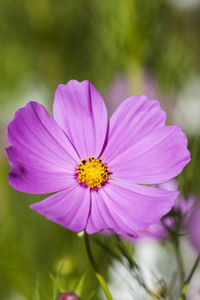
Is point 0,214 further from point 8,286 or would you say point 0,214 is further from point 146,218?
point 146,218

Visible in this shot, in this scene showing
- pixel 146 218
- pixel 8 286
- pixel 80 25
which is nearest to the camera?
pixel 146 218

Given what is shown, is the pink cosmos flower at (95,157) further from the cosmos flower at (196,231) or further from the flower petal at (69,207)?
the cosmos flower at (196,231)

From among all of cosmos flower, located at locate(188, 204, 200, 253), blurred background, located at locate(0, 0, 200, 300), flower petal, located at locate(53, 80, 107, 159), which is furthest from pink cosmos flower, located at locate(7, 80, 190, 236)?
cosmos flower, located at locate(188, 204, 200, 253)

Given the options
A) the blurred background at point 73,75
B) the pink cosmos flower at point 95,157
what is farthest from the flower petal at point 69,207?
the blurred background at point 73,75

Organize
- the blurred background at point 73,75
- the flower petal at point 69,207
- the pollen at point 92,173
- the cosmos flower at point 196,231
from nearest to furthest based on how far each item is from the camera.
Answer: the flower petal at point 69,207 < the pollen at point 92,173 < the cosmos flower at point 196,231 < the blurred background at point 73,75

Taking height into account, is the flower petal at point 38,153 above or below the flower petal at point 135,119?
below

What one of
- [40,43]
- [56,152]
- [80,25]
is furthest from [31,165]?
[80,25]
